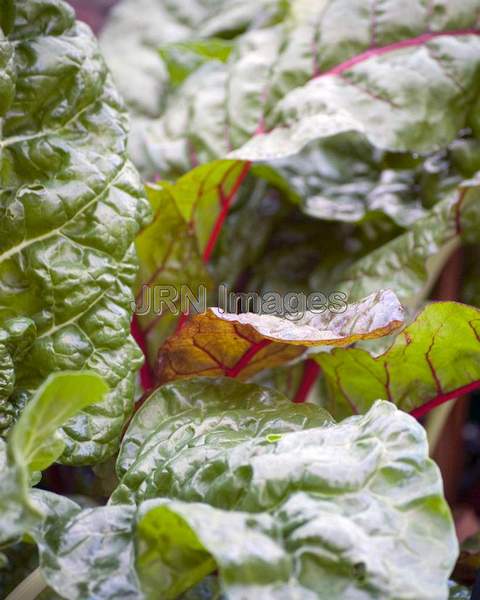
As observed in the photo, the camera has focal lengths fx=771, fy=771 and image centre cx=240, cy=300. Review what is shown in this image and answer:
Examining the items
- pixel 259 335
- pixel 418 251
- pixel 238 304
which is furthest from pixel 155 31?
pixel 259 335

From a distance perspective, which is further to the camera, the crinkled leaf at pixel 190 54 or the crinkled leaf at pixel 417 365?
the crinkled leaf at pixel 190 54

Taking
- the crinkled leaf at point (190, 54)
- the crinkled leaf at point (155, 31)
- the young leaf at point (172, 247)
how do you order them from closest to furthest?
the young leaf at point (172, 247) < the crinkled leaf at point (190, 54) < the crinkled leaf at point (155, 31)

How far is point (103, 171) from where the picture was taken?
29.3 inches

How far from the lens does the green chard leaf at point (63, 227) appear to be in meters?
0.71

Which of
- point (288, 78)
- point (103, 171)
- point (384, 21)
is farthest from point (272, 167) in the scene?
point (103, 171)

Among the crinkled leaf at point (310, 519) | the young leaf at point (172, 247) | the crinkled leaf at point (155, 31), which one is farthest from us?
the crinkled leaf at point (155, 31)

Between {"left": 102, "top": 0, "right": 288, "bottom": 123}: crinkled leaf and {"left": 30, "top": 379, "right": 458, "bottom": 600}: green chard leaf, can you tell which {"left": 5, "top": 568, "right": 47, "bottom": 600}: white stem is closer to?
{"left": 30, "top": 379, "right": 458, "bottom": 600}: green chard leaf

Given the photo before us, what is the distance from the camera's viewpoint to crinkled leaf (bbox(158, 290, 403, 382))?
659 mm

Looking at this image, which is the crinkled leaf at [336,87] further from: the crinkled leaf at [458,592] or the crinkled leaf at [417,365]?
the crinkled leaf at [458,592]

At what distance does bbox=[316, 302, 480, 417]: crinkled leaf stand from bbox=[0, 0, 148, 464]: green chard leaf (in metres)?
0.23

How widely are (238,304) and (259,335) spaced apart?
315mm

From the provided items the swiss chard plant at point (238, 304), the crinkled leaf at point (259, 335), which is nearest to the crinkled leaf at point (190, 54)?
the swiss chard plant at point (238, 304)

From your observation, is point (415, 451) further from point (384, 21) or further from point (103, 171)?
point (384, 21)

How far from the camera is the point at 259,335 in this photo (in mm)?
736
